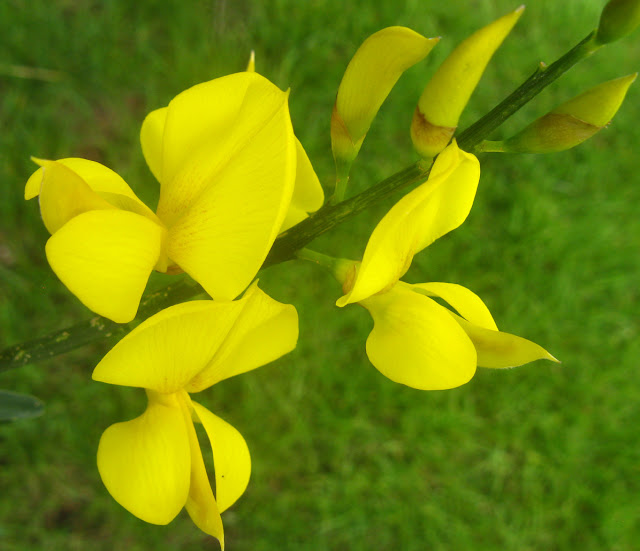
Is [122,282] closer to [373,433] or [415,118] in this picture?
[415,118]

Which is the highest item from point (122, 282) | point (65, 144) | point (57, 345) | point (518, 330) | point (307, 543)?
point (122, 282)

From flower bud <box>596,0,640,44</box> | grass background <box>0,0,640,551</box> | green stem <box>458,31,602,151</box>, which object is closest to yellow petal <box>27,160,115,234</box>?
green stem <box>458,31,602,151</box>

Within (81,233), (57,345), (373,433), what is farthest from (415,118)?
(373,433)

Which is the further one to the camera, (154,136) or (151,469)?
(154,136)

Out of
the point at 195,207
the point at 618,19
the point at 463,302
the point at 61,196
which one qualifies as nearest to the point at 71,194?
the point at 61,196

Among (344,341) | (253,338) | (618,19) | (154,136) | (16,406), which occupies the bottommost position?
(344,341)

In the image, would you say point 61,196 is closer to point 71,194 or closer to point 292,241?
point 71,194

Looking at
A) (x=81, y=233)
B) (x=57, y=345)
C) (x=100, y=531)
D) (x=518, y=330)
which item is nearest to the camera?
(x=81, y=233)
